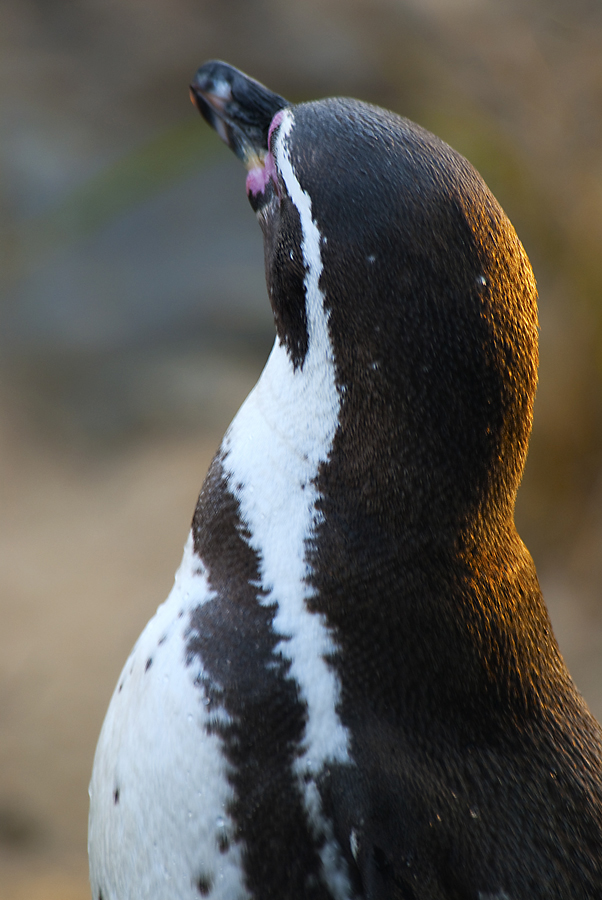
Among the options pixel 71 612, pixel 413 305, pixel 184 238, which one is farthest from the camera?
pixel 184 238

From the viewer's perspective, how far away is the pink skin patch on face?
101 centimetres

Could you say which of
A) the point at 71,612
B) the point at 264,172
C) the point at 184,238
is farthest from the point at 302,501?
the point at 184,238

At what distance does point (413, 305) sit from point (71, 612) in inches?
69.2

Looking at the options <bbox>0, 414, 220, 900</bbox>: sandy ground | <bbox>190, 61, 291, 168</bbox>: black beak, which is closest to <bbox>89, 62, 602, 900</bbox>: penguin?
<bbox>190, 61, 291, 168</bbox>: black beak

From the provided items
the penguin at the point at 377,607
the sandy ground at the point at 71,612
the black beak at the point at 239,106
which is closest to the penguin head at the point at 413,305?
the penguin at the point at 377,607

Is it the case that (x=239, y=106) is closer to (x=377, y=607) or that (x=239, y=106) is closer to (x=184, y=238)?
(x=377, y=607)

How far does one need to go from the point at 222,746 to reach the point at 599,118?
282 cm

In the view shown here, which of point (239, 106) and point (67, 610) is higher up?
point (67, 610)

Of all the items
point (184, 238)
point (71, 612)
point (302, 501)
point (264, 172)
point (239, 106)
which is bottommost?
point (302, 501)

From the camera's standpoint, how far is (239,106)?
112cm

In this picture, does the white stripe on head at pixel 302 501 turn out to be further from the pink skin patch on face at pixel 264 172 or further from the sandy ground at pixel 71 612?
the sandy ground at pixel 71 612

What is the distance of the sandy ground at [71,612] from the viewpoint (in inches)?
78.1

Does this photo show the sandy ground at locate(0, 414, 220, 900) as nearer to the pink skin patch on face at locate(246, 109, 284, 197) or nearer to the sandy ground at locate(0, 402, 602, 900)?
the sandy ground at locate(0, 402, 602, 900)

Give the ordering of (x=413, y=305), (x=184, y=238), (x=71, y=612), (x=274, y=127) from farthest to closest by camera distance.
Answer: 1. (x=184, y=238)
2. (x=71, y=612)
3. (x=274, y=127)
4. (x=413, y=305)
